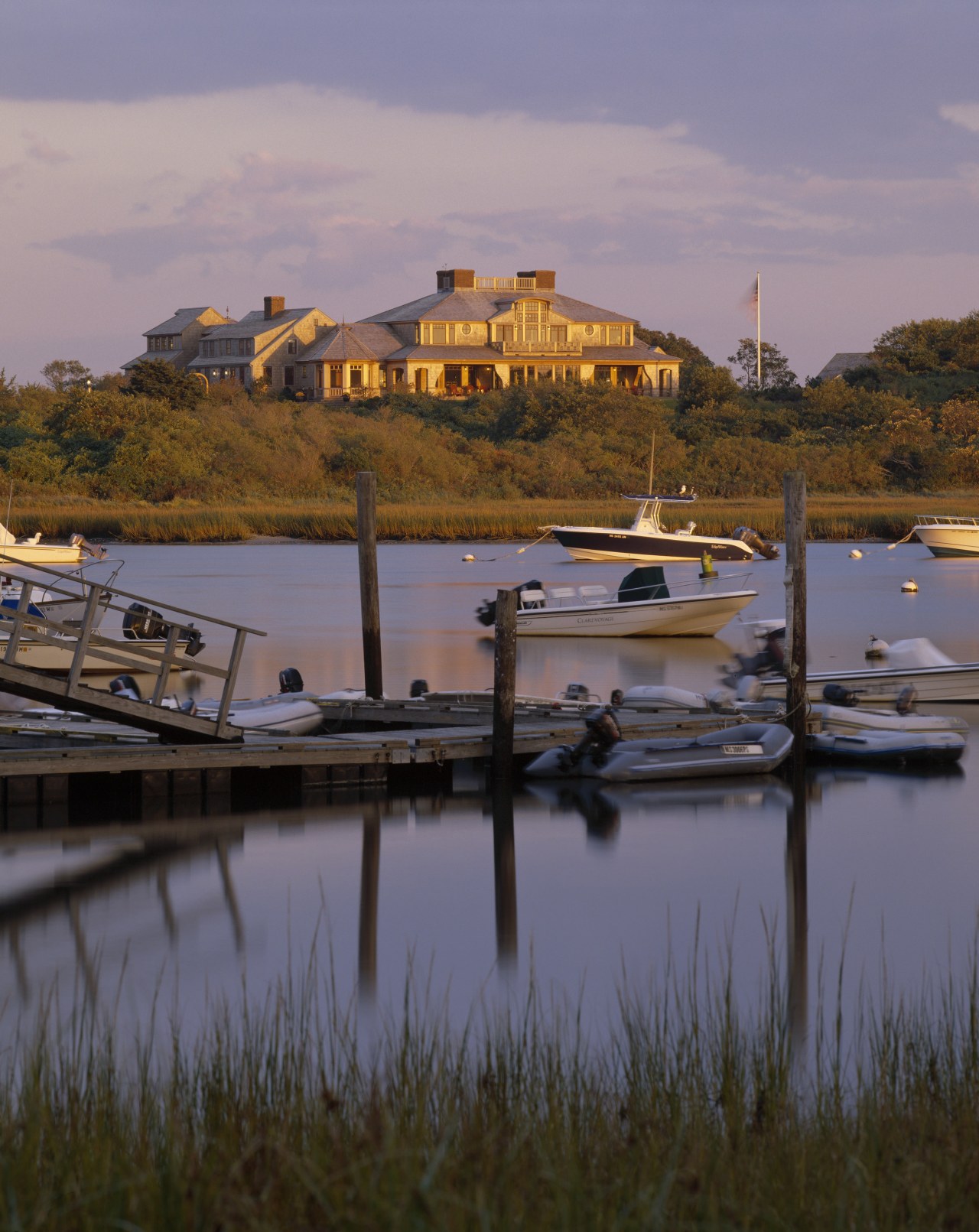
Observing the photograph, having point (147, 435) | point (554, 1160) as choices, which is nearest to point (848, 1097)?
point (554, 1160)

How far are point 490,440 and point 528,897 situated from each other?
2751 inches

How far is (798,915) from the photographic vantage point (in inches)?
465

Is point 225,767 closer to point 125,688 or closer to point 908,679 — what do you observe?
point 125,688

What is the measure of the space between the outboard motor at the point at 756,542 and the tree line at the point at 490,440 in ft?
63.5

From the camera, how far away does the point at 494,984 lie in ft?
31.9

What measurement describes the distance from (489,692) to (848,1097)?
37.7 ft

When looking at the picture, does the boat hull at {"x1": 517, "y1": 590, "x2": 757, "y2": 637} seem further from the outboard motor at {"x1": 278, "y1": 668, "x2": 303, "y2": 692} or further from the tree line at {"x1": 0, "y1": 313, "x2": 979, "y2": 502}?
the tree line at {"x1": 0, "y1": 313, "x2": 979, "y2": 502}

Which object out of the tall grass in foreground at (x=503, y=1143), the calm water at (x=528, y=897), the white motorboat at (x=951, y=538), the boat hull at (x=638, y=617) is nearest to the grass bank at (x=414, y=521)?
the white motorboat at (x=951, y=538)

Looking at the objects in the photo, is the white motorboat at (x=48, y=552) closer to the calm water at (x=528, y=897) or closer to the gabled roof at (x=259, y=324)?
the calm water at (x=528, y=897)

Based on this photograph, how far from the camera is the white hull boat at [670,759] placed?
50.9 ft

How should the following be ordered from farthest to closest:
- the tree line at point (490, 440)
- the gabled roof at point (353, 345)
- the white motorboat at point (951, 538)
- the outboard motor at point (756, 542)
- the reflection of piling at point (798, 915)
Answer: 1. the gabled roof at point (353, 345)
2. the tree line at point (490, 440)
3. the white motorboat at point (951, 538)
4. the outboard motor at point (756, 542)
5. the reflection of piling at point (798, 915)

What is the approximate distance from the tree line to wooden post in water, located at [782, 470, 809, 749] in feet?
187

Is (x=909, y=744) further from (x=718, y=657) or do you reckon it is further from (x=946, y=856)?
(x=718, y=657)

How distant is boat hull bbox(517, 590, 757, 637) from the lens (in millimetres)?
27453
